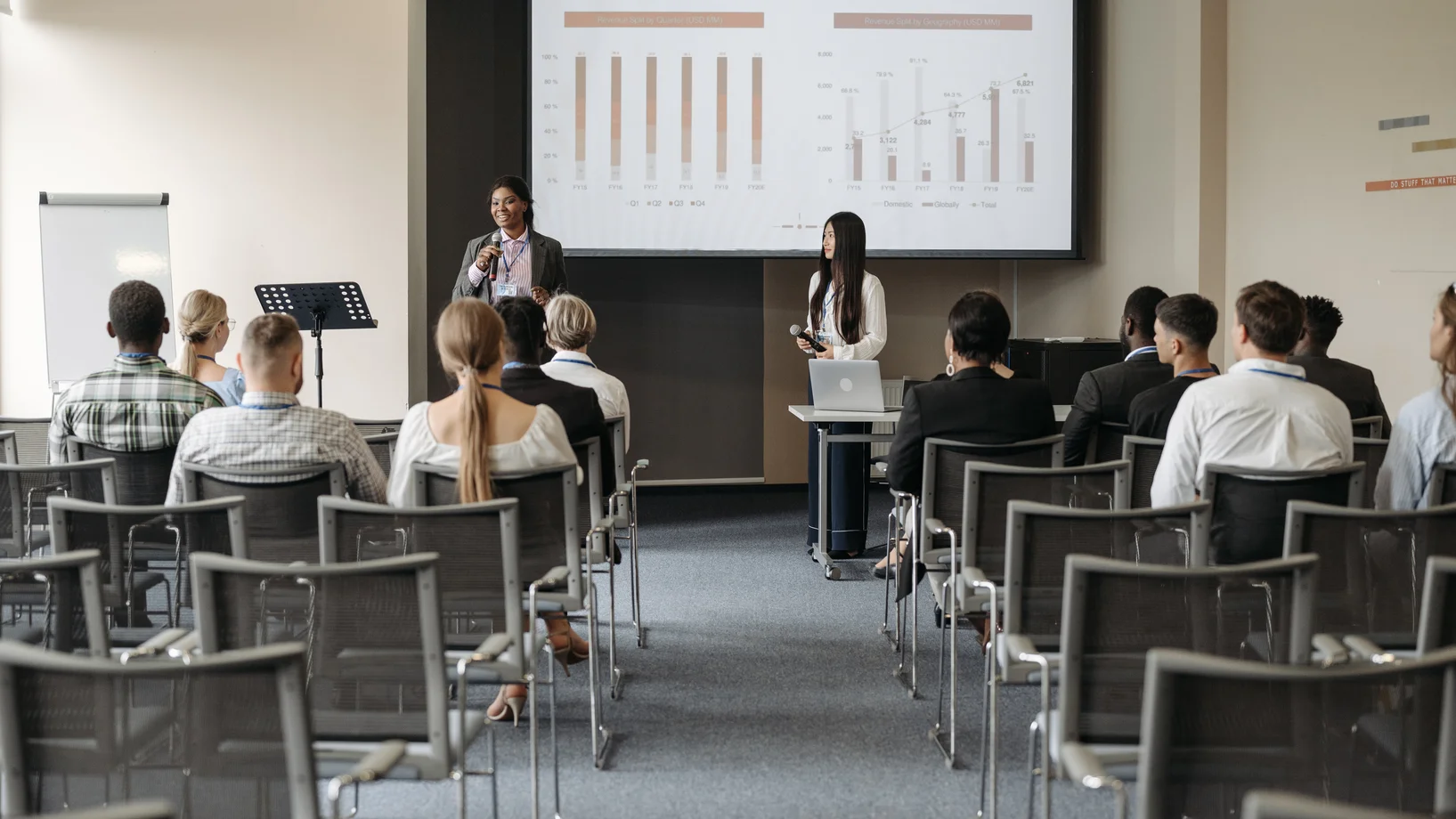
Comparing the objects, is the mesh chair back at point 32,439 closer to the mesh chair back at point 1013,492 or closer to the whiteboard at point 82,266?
the whiteboard at point 82,266

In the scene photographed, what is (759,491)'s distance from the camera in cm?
770

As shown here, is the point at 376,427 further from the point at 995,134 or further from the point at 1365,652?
the point at 995,134

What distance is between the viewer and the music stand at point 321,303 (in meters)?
5.38

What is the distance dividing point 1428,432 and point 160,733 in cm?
270

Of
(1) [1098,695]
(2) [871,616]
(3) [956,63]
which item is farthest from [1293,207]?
(1) [1098,695]

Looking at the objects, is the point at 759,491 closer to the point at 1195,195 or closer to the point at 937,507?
the point at 1195,195

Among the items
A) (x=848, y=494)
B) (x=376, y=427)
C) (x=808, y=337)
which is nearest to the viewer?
(x=376, y=427)

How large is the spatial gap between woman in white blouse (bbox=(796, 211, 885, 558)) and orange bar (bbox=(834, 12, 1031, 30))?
5.73 ft

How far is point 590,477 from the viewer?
11.1 ft

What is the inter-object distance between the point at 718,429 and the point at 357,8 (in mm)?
3364

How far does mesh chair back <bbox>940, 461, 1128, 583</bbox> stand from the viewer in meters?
2.71

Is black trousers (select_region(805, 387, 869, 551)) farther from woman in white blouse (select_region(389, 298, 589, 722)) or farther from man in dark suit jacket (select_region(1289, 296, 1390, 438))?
woman in white blouse (select_region(389, 298, 589, 722))

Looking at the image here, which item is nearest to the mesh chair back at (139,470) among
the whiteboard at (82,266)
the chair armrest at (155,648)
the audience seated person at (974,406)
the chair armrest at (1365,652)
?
the chair armrest at (155,648)

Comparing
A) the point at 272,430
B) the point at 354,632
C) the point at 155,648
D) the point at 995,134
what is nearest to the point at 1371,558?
the point at 354,632
